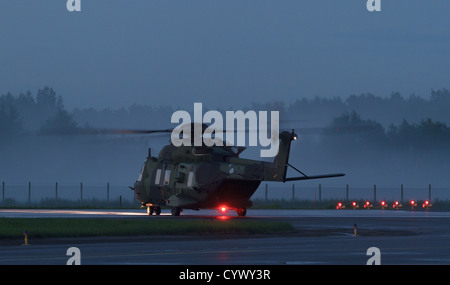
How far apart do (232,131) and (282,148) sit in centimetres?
306

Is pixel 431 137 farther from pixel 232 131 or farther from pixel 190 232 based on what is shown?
pixel 190 232

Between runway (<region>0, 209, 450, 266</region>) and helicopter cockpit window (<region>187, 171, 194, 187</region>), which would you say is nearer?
runway (<region>0, 209, 450, 266</region>)

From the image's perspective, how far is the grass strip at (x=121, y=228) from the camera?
34250 millimetres

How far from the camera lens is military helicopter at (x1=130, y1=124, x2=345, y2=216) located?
48.0m

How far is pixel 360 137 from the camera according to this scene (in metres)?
181

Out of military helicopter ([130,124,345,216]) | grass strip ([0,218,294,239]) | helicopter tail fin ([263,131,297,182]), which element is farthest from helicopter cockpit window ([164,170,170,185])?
grass strip ([0,218,294,239])

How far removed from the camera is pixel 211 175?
4919cm

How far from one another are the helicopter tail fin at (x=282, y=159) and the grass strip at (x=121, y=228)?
8.34 m

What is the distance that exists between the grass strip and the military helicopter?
9002mm

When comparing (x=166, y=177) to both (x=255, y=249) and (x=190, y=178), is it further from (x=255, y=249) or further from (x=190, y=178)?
(x=255, y=249)

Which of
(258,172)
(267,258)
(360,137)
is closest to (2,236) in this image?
(267,258)

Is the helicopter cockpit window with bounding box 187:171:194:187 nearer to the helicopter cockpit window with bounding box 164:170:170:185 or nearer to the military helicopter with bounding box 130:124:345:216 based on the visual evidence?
the military helicopter with bounding box 130:124:345:216

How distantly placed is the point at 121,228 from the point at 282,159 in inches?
508
